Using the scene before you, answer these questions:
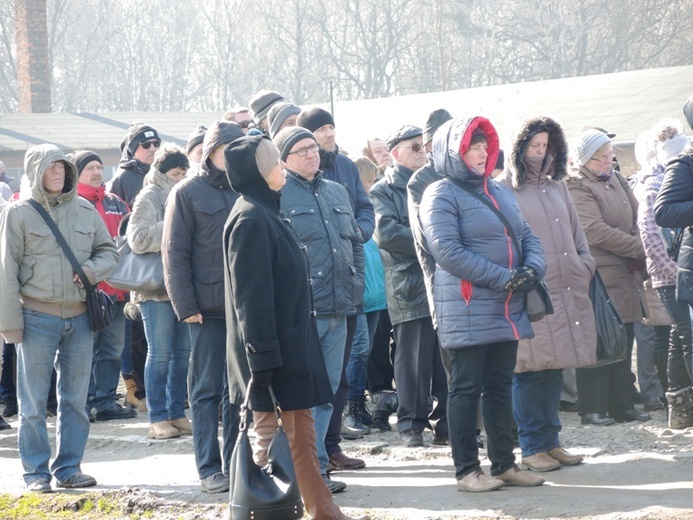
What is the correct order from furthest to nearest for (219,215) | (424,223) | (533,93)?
(533,93) → (219,215) → (424,223)

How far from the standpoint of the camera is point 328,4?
248 feet

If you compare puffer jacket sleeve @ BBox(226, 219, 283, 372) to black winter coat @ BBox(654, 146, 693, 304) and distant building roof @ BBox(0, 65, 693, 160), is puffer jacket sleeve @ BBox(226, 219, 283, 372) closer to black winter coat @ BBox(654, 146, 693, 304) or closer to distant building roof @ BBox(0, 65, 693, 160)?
black winter coat @ BBox(654, 146, 693, 304)

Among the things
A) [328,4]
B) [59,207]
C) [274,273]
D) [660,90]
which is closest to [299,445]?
[274,273]

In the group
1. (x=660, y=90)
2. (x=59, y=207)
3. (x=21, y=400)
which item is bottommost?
(x=21, y=400)

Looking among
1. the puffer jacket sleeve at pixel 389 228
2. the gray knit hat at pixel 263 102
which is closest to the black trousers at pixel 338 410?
the puffer jacket sleeve at pixel 389 228

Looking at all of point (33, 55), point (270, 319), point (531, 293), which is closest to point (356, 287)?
point (531, 293)

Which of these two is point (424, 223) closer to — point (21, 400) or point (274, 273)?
point (274, 273)

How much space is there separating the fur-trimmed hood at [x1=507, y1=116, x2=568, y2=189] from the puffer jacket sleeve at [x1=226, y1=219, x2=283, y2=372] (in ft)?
7.22

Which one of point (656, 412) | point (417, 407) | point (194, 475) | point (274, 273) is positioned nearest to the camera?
point (274, 273)

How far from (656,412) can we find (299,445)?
4369 millimetres

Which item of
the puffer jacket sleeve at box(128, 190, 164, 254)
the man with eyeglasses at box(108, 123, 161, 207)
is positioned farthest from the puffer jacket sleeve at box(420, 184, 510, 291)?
the man with eyeglasses at box(108, 123, 161, 207)

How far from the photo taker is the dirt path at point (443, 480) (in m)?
6.45

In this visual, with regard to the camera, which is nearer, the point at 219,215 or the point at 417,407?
the point at 219,215

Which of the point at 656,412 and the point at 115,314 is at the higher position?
the point at 115,314
